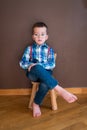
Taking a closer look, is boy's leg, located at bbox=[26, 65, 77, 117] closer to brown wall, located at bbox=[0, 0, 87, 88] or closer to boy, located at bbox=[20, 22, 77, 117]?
boy, located at bbox=[20, 22, 77, 117]

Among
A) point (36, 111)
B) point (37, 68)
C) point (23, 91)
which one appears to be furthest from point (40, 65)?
point (23, 91)

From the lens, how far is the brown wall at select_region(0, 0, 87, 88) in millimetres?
1888

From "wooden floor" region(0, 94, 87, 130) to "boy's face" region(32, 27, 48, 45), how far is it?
22.5 inches

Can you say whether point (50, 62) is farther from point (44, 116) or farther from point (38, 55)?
point (44, 116)

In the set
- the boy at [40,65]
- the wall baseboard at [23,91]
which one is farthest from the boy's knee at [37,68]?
the wall baseboard at [23,91]

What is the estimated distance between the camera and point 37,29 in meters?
1.79

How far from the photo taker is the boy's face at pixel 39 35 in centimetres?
180

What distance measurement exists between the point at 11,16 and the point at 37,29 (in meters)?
0.29

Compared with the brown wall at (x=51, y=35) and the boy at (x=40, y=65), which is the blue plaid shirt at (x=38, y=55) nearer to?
the boy at (x=40, y=65)

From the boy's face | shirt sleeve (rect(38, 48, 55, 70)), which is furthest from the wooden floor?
the boy's face

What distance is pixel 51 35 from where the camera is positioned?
77.2 inches

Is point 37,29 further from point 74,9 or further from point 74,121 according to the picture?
point 74,121

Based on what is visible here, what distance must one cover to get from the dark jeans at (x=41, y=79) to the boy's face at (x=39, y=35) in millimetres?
262

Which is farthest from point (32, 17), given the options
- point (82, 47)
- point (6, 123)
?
point (6, 123)
